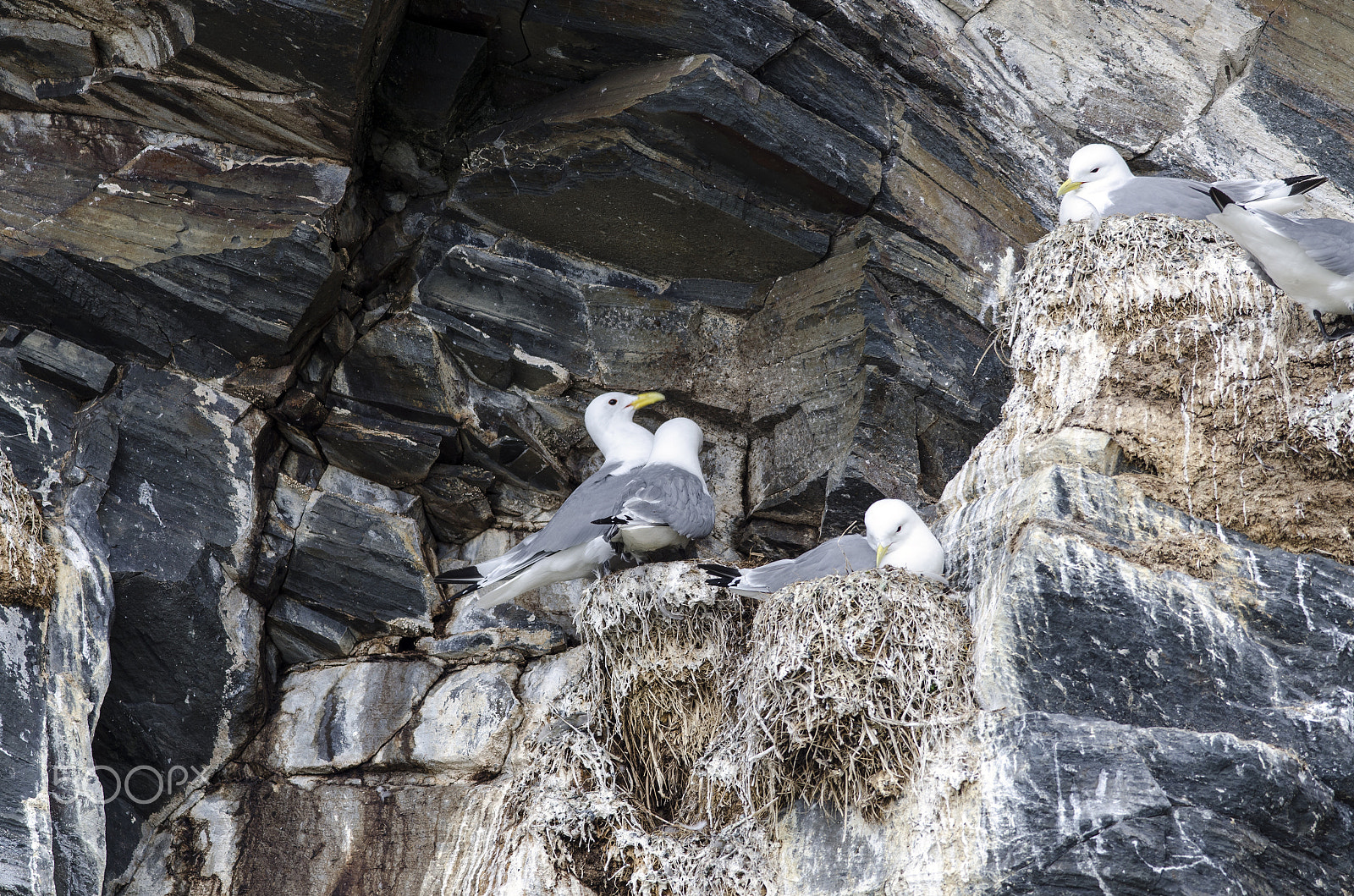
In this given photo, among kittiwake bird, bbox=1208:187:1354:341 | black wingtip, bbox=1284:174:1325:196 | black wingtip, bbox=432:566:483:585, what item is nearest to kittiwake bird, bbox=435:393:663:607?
black wingtip, bbox=432:566:483:585

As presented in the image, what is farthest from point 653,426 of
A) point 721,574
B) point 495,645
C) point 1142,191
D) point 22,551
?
point 22,551

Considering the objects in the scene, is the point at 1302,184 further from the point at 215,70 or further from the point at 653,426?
the point at 215,70

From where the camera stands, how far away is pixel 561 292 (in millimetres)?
6672

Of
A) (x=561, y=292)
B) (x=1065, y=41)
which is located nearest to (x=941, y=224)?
(x=1065, y=41)

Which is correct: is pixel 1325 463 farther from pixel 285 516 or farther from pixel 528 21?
pixel 285 516

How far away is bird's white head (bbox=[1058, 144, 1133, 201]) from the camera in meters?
5.95

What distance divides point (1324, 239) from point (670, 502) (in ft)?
10.3

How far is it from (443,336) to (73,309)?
1906 mm

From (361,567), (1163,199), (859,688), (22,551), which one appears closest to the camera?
(859,688)

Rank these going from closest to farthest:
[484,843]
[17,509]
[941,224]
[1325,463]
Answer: [1325,463]
[17,509]
[484,843]
[941,224]

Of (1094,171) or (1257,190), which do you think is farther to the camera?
(1094,171)

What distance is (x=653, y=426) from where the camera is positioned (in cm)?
696

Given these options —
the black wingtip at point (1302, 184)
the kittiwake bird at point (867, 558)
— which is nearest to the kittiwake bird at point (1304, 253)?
the black wingtip at point (1302, 184)

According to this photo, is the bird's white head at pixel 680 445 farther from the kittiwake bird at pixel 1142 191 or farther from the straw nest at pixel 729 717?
the kittiwake bird at pixel 1142 191
